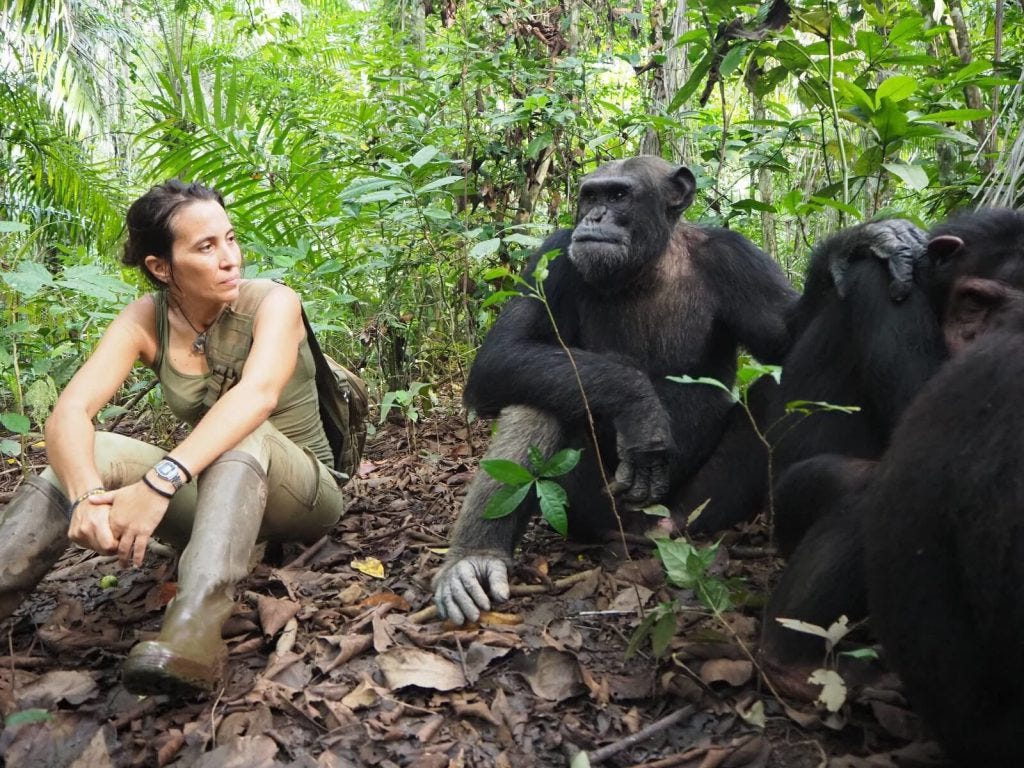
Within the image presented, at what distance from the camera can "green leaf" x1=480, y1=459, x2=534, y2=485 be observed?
3771 millimetres

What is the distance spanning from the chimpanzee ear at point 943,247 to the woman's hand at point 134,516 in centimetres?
331

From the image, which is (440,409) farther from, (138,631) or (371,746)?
(371,746)

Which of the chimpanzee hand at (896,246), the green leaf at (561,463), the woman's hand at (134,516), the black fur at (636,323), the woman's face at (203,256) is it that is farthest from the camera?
the black fur at (636,323)

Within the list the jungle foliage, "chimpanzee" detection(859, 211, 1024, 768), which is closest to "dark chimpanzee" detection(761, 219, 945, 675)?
"chimpanzee" detection(859, 211, 1024, 768)

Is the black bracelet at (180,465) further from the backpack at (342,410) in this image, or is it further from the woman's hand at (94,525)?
the backpack at (342,410)

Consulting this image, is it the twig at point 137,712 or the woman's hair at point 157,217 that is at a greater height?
the woman's hair at point 157,217

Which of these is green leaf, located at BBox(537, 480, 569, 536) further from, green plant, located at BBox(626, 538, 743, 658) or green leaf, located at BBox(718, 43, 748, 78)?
green leaf, located at BBox(718, 43, 748, 78)

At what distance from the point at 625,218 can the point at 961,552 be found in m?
2.87

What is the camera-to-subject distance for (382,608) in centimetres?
407

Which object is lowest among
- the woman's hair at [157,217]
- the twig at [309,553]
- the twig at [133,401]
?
the twig at [133,401]

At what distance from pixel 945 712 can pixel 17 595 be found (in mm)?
3532

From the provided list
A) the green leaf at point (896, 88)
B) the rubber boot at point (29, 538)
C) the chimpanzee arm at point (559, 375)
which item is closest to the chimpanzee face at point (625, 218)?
the chimpanzee arm at point (559, 375)

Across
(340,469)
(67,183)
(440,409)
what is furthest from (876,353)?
(67,183)

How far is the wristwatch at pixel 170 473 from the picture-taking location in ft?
12.1
